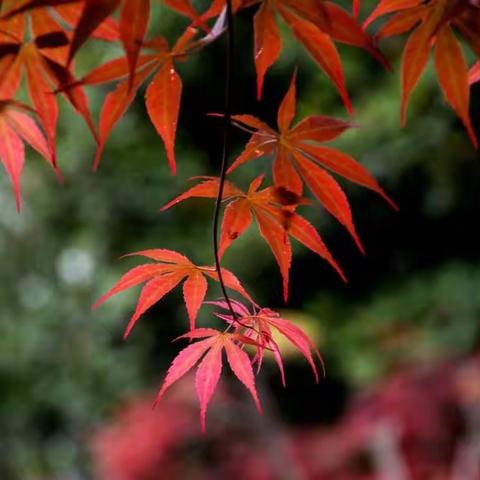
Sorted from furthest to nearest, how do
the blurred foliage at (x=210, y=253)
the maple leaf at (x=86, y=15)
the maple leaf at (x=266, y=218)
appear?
the blurred foliage at (x=210, y=253) < the maple leaf at (x=266, y=218) < the maple leaf at (x=86, y=15)

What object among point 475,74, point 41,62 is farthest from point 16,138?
point 475,74

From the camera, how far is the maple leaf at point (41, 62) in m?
0.34

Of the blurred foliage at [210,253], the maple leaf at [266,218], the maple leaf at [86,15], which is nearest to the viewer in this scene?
the maple leaf at [86,15]

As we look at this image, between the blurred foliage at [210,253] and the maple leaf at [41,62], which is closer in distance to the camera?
the maple leaf at [41,62]

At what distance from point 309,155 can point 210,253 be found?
9.20 feet

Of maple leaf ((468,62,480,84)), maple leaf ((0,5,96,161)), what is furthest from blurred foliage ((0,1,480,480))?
maple leaf ((0,5,96,161))

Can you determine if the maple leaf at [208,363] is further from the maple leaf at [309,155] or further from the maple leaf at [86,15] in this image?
the maple leaf at [86,15]

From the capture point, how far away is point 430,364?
2.84 metres

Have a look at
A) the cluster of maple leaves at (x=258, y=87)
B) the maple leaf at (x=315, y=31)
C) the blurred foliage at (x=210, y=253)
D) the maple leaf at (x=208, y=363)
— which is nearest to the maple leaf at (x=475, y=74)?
the cluster of maple leaves at (x=258, y=87)

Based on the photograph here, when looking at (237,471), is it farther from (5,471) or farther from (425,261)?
(5,471)

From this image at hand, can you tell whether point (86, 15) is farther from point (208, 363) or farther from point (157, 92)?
point (208, 363)

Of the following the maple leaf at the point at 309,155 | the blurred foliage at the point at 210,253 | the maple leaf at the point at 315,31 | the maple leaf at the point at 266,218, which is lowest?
the blurred foliage at the point at 210,253

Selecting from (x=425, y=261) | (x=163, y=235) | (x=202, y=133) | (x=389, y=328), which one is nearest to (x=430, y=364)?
Answer: (x=389, y=328)

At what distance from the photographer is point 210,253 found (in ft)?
10.5
